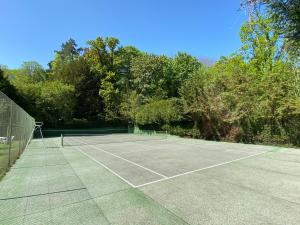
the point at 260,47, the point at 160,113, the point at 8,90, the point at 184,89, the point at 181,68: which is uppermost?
the point at 181,68

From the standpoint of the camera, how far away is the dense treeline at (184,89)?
16.9 metres

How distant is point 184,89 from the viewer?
79.6 feet

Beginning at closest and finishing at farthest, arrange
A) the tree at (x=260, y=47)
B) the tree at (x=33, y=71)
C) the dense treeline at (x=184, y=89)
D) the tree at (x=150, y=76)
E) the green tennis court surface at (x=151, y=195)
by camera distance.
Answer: the green tennis court surface at (x=151, y=195)
the dense treeline at (x=184, y=89)
the tree at (x=260, y=47)
the tree at (x=150, y=76)
the tree at (x=33, y=71)

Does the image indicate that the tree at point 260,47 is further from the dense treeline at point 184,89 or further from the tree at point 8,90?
the tree at point 8,90

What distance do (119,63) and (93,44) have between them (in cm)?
625

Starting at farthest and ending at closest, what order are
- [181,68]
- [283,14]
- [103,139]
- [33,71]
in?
1. [33,71]
2. [181,68]
3. [103,139]
4. [283,14]

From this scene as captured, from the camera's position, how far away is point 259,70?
2673 centimetres

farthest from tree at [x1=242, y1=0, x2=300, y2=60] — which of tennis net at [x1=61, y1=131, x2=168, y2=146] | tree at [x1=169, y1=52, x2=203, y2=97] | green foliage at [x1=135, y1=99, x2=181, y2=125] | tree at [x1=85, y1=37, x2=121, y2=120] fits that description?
tree at [x1=85, y1=37, x2=121, y2=120]

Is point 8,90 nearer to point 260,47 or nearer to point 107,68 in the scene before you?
point 107,68

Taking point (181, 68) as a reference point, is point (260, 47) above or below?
below

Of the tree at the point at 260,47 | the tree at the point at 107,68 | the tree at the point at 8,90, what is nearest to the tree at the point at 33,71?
the tree at the point at 107,68

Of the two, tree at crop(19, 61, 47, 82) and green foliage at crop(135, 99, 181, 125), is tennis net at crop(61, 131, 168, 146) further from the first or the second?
tree at crop(19, 61, 47, 82)

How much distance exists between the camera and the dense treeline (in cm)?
1692

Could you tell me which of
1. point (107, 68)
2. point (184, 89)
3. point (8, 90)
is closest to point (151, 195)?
→ point (184, 89)
